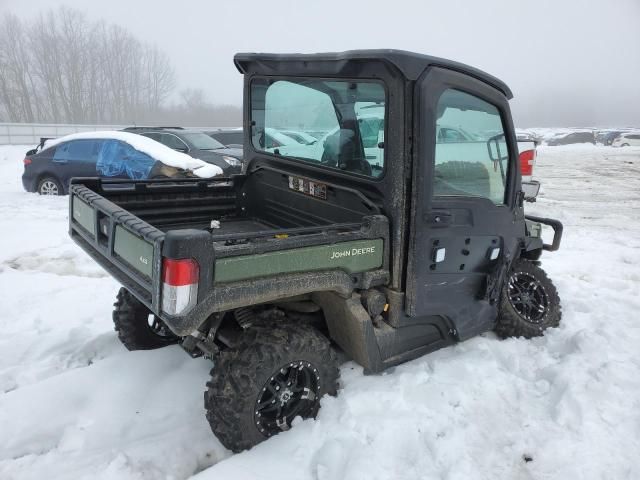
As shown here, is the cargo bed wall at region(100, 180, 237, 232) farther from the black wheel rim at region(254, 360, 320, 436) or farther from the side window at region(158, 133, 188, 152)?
the side window at region(158, 133, 188, 152)

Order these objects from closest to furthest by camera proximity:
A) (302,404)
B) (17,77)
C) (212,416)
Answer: (212,416) < (302,404) < (17,77)

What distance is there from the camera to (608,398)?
3.20 m

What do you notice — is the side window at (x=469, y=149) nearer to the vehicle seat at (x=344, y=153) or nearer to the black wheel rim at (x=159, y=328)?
the vehicle seat at (x=344, y=153)

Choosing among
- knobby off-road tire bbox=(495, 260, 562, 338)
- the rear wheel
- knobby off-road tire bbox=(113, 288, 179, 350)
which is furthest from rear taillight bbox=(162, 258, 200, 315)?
the rear wheel

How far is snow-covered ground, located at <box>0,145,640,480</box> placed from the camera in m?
2.64

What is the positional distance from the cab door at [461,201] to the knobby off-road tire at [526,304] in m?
0.19

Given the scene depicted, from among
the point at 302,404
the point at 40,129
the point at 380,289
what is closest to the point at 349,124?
the point at 380,289

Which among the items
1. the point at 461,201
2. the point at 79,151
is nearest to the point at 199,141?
the point at 79,151

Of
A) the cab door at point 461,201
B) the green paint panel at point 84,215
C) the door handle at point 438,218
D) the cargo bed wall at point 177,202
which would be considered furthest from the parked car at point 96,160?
the door handle at point 438,218

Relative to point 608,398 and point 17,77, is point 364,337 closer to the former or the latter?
point 608,398

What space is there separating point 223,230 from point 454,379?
2004 mm

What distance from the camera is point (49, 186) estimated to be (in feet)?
36.6

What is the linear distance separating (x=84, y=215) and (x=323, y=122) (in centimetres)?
171

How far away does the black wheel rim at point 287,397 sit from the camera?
2.81 m
